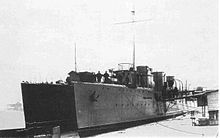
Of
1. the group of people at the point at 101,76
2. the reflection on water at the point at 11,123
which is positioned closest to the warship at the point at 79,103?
the group of people at the point at 101,76

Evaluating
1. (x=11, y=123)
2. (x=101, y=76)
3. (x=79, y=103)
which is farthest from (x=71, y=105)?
(x=11, y=123)

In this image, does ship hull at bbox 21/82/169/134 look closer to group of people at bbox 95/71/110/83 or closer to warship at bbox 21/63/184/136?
warship at bbox 21/63/184/136

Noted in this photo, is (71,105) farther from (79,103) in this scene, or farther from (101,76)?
(101,76)

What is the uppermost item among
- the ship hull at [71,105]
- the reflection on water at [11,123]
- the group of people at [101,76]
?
the group of people at [101,76]

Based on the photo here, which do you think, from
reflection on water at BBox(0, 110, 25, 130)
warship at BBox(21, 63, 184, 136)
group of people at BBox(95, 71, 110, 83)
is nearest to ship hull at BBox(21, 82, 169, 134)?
warship at BBox(21, 63, 184, 136)

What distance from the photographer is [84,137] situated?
1373 cm

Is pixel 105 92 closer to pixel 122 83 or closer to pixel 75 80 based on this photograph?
pixel 75 80

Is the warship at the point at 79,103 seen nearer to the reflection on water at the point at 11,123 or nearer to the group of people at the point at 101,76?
the group of people at the point at 101,76

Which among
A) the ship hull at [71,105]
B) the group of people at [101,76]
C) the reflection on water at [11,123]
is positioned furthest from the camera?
the reflection on water at [11,123]

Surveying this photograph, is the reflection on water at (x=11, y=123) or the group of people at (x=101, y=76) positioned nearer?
the group of people at (x=101, y=76)

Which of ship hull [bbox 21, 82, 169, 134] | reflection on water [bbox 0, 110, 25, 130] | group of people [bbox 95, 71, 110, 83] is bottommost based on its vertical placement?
reflection on water [bbox 0, 110, 25, 130]

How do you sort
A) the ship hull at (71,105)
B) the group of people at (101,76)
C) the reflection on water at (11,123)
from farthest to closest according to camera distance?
the reflection on water at (11,123), the group of people at (101,76), the ship hull at (71,105)

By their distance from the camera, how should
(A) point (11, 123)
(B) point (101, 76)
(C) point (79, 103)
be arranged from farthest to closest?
(A) point (11, 123) → (B) point (101, 76) → (C) point (79, 103)

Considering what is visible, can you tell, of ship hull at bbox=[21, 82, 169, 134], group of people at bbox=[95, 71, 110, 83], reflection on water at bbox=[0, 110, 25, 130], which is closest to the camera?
ship hull at bbox=[21, 82, 169, 134]
